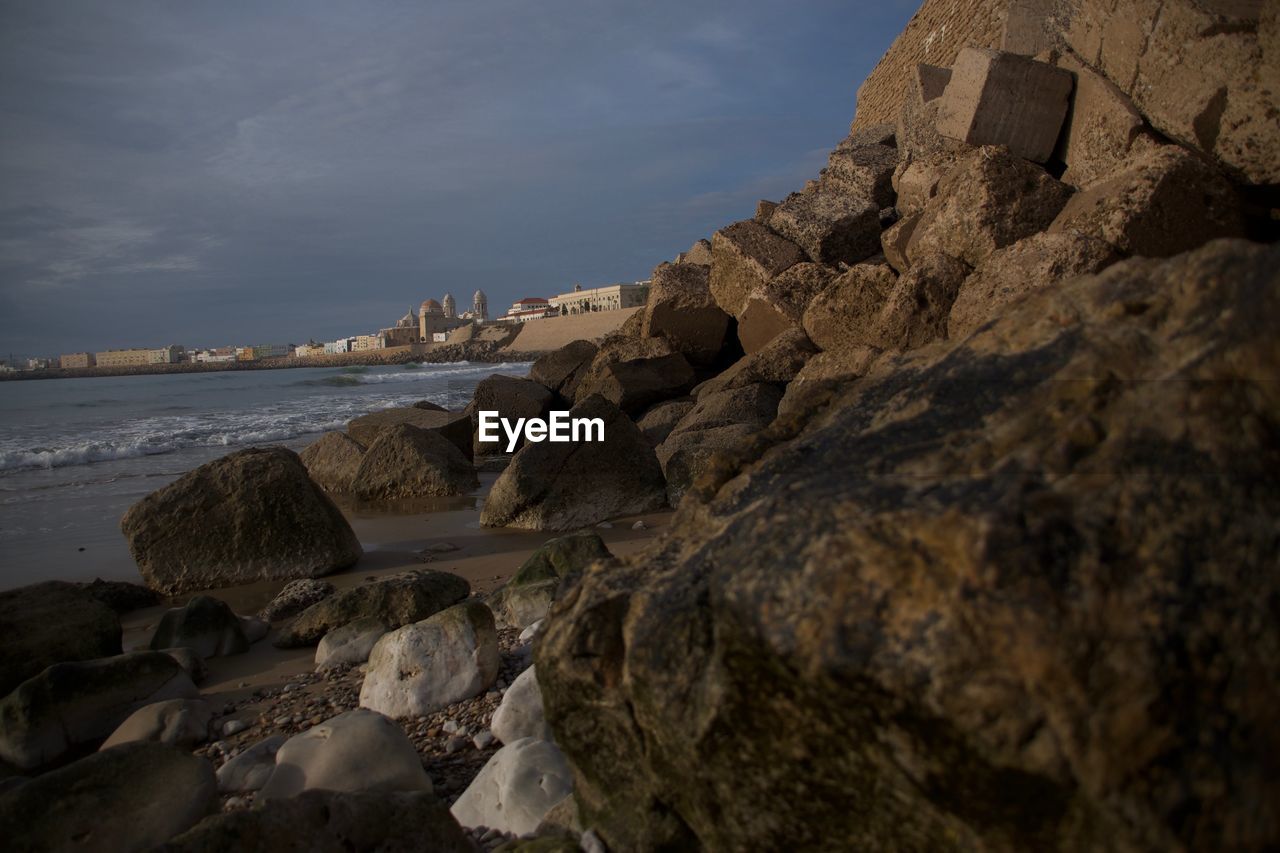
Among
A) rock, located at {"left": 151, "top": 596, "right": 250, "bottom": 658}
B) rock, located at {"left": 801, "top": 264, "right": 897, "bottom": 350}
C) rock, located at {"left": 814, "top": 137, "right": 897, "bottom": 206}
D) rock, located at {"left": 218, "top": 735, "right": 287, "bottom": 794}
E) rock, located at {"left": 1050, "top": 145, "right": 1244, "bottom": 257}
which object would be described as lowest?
rock, located at {"left": 218, "top": 735, "right": 287, "bottom": 794}

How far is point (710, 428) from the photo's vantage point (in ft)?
26.3

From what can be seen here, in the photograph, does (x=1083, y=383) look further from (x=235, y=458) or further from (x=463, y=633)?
(x=235, y=458)

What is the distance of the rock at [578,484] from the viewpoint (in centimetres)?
685

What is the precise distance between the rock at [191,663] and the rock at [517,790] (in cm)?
201

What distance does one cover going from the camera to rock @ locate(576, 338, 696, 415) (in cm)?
1080

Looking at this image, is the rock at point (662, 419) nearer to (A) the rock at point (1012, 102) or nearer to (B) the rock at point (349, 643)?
(A) the rock at point (1012, 102)

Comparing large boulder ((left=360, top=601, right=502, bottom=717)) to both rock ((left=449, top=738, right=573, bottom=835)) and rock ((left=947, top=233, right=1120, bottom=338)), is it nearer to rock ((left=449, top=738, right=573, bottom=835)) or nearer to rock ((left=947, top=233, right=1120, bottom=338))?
rock ((left=449, top=738, right=573, bottom=835))

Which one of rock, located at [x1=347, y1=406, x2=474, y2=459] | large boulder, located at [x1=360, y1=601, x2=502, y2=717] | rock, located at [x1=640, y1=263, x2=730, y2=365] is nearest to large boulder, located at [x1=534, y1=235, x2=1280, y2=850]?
large boulder, located at [x1=360, y1=601, x2=502, y2=717]

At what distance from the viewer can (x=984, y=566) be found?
4.33 ft

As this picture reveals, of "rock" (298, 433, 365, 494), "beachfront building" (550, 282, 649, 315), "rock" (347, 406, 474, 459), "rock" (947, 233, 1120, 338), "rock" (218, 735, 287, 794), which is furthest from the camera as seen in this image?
"beachfront building" (550, 282, 649, 315)

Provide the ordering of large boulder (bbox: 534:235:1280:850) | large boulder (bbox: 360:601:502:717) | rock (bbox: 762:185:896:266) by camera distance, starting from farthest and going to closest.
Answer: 1. rock (bbox: 762:185:896:266)
2. large boulder (bbox: 360:601:502:717)
3. large boulder (bbox: 534:235:1280:850)

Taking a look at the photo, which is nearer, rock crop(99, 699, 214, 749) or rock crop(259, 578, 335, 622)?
rock crop(99, 699, 214, 749)

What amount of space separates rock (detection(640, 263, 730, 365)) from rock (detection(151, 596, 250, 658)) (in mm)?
7732

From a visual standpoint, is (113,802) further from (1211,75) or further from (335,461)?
(335,461)
